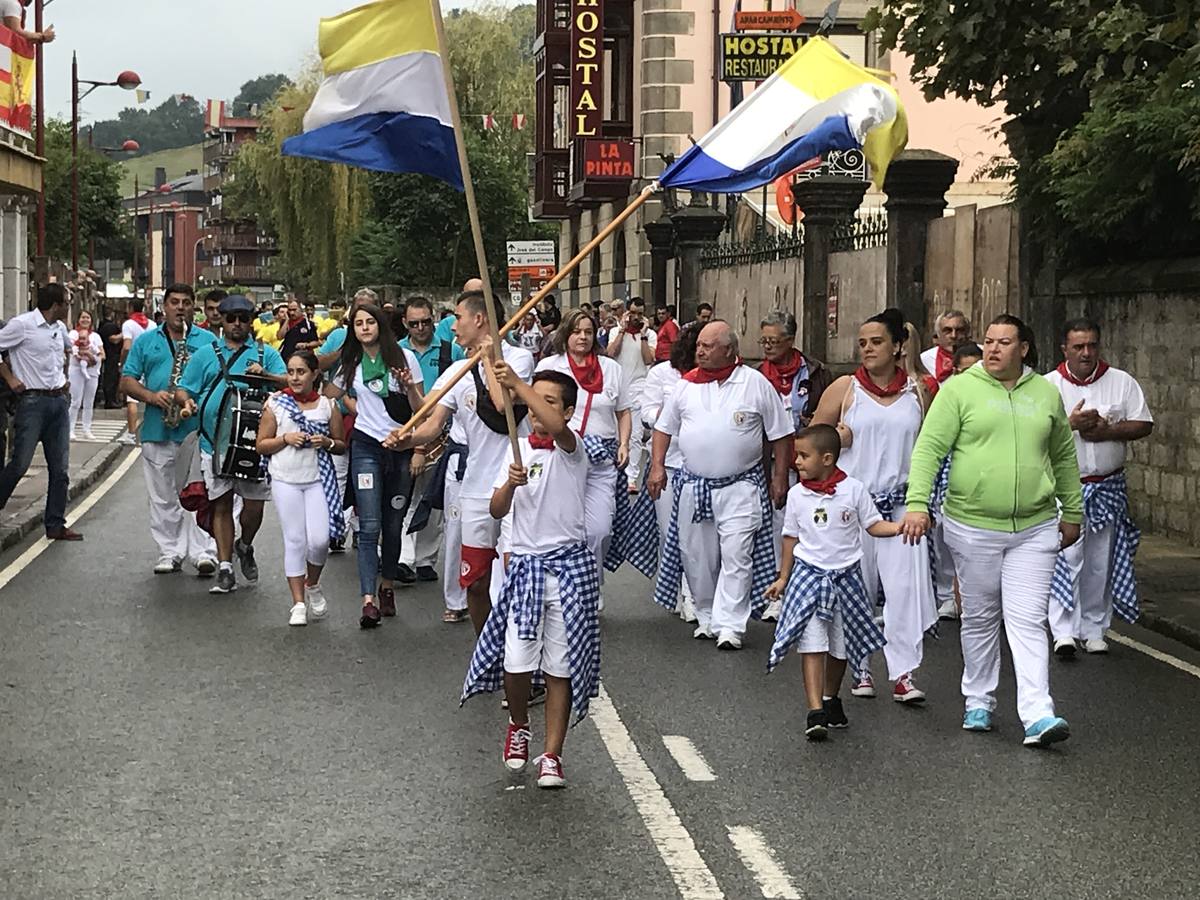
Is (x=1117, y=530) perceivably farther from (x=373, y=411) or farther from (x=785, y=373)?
(x=373, y=411)

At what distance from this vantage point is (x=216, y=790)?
7508 mm

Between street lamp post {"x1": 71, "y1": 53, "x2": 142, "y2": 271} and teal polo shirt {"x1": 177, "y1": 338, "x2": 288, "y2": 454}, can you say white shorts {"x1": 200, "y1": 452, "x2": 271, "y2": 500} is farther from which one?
street lamp post {"x1": 71, "y1": 53, "x2": 142, "y2": 271}

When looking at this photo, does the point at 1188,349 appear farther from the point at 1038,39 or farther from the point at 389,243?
the point at 389,243

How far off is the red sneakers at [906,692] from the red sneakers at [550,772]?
2399mm

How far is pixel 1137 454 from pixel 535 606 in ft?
34.7

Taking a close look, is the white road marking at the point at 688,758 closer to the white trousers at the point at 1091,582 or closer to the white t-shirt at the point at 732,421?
the white t-shirt at the point at 732,421

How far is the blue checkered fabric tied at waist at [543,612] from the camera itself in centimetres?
771

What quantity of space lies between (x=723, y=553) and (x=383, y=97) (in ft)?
11.9

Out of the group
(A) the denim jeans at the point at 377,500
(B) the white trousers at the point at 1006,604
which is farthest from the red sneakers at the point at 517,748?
(A) the denim jeans at the point at 377,500

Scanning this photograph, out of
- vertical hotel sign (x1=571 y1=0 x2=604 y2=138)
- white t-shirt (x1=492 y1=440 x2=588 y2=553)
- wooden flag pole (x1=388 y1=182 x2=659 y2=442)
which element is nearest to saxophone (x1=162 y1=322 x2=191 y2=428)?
wooden flag pole (x1=388 y1=182 x2=659 y2=442)

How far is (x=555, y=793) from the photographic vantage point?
7531mm

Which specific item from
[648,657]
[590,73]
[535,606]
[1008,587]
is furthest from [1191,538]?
[590,73]

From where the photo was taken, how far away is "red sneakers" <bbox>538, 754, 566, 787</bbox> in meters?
7.57

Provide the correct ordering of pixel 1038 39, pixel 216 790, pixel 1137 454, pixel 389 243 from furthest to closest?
pixel 389 243, pixel 1137 454, pixel 1038 39, pixel 216 790
